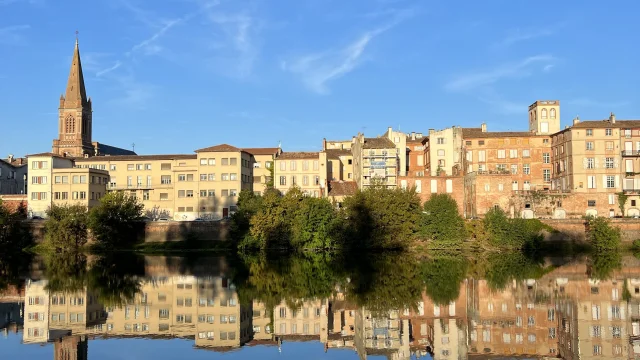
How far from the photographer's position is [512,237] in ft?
222

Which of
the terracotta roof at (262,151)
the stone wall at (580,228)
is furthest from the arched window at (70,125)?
the stone wall at (580,228)

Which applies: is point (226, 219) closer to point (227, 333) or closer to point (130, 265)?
point (130, 265)

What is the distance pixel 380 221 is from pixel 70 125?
242 ft

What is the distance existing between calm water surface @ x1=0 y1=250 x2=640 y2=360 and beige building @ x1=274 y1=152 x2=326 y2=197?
31255 mm

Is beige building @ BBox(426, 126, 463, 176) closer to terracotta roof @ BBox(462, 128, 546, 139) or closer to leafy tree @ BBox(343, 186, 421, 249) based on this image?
terracotta roof @ BBox(462, 128, 546, 139)

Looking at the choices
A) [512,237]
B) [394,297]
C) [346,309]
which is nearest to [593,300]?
[394,297]

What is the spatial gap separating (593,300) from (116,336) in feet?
78.5

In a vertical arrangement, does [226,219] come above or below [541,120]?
below

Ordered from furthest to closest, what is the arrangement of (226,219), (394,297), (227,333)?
1. (226,219)
2. (394,297)
3. (227,333)

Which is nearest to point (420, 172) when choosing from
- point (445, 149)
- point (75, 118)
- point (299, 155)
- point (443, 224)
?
point (445, 149)

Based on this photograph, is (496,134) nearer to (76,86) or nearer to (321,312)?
(321,312)

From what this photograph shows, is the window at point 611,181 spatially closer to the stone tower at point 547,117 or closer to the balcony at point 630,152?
the balcony at point 630,152

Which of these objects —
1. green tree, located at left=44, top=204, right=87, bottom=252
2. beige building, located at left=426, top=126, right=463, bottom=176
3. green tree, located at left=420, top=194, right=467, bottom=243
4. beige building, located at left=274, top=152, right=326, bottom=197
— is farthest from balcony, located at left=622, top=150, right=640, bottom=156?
green tree, located at left=44, top=204, right=87, bottom=252

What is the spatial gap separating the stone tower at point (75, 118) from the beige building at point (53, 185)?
1360 inches
